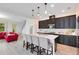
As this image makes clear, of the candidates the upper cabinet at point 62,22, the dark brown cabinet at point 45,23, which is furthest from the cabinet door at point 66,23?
the dark brown cabinet at point 45,23

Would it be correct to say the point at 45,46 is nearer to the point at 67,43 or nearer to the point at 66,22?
the point at 67,43

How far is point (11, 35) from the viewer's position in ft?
7.94

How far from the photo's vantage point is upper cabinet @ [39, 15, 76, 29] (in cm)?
219

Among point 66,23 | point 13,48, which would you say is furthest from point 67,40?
point 13,48

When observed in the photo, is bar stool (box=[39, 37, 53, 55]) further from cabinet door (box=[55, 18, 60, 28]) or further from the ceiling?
the ceiling

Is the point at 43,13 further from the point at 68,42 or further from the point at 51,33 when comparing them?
the point at 68,42

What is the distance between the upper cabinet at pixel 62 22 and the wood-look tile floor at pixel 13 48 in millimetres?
657

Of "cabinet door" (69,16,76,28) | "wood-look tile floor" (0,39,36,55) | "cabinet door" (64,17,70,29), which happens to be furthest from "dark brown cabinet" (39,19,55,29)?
"wood-look tile floor" (0,39,36,55)

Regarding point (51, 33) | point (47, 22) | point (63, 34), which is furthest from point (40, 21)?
point (63, 34)

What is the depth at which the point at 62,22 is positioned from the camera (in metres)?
2.27

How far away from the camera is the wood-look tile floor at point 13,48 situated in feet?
7.51

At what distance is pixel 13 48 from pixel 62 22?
49.1 inches

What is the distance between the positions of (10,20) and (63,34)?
1.24m

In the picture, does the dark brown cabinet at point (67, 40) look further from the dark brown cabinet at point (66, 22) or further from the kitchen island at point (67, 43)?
the dark brown cabinet at point (66, 22)
